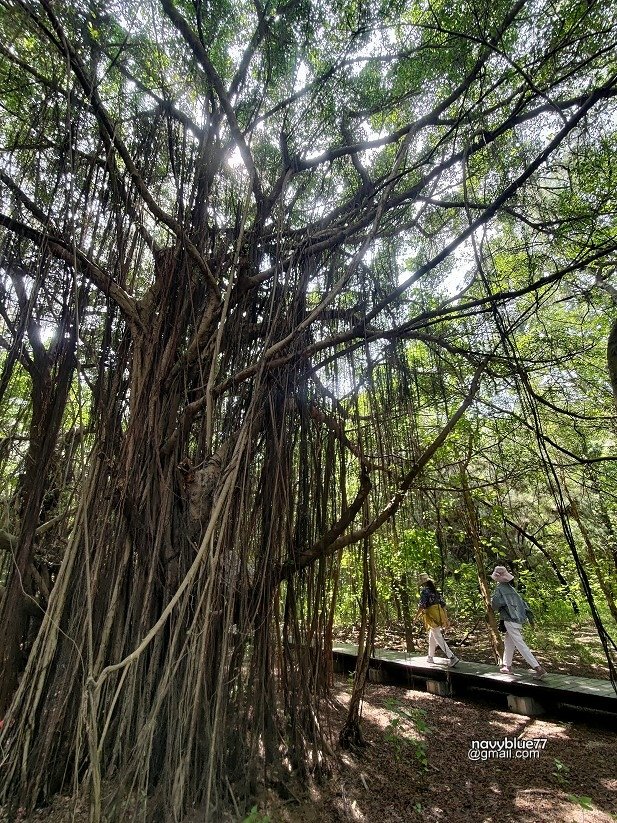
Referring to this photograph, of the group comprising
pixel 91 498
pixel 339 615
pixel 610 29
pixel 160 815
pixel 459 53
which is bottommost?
pixel 160 815

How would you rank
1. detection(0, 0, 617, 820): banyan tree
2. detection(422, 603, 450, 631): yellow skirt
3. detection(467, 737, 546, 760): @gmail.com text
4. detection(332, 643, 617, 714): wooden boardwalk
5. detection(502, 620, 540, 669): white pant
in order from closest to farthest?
detection(0, 0, 617, 820): banyan tree
detection(467, 737, 546, 760): @gmail.com text
detection(332, 643, 617, 714): wooden boardwalk
detection(502, 620, 540, 669): white pant
detection(422, 603, 450, 631): yellow skirt

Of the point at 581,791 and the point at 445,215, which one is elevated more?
the point at 445,215

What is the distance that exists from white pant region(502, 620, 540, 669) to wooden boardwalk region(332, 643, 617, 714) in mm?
111

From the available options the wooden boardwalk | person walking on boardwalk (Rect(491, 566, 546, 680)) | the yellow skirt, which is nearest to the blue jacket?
person walking on boardwalk (Rect(491, 566, 546, 680))

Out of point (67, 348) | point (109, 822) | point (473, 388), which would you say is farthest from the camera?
point (473, 388)

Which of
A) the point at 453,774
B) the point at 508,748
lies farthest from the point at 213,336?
the point at 508,748

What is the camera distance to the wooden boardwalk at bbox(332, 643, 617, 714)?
2760mm

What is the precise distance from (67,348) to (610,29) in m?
2.95

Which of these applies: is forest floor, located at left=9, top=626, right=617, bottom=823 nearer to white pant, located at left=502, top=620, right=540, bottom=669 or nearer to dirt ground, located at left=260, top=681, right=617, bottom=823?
dirt ground, located at left=260, top=681, right=617, bottom=823

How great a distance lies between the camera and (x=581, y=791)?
1994 mm

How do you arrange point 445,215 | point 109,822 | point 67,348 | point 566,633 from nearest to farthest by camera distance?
point 109,822, point 67,348, point 445,215, point 566,633

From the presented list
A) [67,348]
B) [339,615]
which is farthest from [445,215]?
[339,615]

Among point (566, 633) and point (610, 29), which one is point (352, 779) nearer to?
point (610, 29)

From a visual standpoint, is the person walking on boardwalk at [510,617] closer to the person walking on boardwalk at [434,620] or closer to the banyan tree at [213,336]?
the person walking on boardwalk at [434,620]
